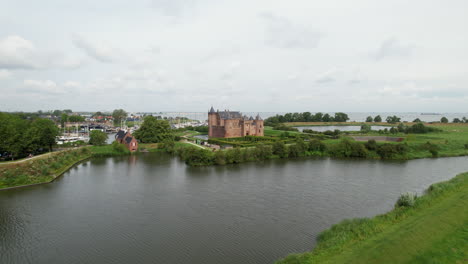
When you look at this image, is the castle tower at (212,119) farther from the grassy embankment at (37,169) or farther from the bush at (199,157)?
the grassy embankment at (37,169)

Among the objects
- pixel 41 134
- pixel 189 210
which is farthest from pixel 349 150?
pixel 41 134

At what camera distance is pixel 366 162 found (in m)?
36.7

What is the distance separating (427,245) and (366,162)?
26287mm

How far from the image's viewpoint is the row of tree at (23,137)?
30484 millimetres

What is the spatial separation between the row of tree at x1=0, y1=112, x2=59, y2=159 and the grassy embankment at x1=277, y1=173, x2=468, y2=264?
1341 inches

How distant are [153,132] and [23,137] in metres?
19.3

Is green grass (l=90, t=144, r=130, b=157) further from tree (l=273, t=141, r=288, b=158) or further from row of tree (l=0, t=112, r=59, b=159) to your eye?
tree (l=273, t=141, r=288, b=158)

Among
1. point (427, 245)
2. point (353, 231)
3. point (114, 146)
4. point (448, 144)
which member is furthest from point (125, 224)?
point (448, 144)

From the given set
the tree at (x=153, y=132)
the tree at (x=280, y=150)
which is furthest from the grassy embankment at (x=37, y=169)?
the tree at (x=280, y=150)

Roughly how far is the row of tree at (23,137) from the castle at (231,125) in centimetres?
2974

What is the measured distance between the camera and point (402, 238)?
1280 centimetres

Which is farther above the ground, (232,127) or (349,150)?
(232,127)

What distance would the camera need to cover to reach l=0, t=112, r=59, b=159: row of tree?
30484 millimetres

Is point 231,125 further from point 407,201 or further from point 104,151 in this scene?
point 407,201
